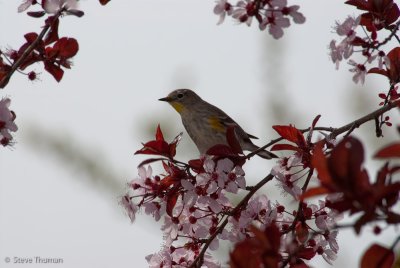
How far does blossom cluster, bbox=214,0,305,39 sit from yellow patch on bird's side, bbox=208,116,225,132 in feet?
13.9

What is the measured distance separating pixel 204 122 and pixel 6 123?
13.8 ft

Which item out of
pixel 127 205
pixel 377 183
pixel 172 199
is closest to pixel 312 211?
pixel 172 199

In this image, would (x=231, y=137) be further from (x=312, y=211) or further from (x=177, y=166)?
(x=312, y=211)

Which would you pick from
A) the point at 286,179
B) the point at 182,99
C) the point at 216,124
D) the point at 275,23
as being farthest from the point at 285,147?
the point at 182,99

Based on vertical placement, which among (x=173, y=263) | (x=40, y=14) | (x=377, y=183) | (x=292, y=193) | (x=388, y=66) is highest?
(x=40, y=14)

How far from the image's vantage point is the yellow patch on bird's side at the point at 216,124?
750cm

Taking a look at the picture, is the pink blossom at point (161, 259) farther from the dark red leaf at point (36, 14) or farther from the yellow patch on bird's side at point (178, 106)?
the yellow patch on bird's side at point (178, 106)

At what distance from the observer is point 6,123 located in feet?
11.7

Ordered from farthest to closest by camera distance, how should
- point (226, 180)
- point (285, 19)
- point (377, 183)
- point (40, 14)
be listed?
point (226, 180) → point (40, 14) → point (285, 19) → point (377, 183)

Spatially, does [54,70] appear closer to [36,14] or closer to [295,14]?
[36,14]

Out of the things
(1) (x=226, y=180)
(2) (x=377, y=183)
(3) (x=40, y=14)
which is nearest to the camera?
(2) (x=377, y=183)

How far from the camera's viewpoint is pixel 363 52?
3824mm

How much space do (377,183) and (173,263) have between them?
1917 mm

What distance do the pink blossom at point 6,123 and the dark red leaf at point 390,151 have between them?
7.10ft
